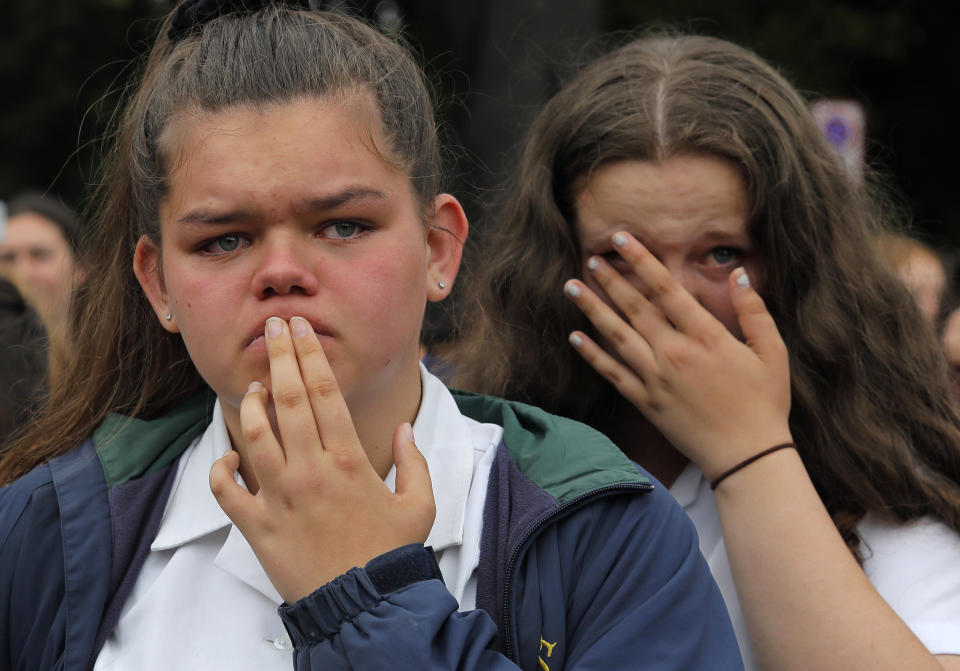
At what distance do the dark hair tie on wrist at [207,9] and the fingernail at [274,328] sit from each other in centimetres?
78

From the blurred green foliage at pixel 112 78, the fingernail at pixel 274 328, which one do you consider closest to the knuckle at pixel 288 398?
the fingernail at pixel 274 328

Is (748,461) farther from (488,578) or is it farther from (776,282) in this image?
(488,578)

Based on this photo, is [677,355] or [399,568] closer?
[399,568]

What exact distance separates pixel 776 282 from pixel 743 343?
190mm

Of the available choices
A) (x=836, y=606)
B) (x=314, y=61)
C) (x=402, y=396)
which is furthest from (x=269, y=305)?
(x=836, y=606)

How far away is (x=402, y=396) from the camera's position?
225 cm

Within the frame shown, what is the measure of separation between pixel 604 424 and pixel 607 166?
2.06ft

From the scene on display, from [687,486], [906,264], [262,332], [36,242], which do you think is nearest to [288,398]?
[262,332]

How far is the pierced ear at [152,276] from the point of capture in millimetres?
2303

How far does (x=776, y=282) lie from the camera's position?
2744mm

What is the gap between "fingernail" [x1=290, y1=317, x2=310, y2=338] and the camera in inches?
76.7

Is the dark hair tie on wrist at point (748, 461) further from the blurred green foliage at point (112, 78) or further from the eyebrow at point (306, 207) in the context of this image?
the blurred green foliage at point (112, 78)

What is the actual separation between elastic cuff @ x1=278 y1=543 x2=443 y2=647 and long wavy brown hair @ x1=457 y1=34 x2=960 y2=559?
110cm

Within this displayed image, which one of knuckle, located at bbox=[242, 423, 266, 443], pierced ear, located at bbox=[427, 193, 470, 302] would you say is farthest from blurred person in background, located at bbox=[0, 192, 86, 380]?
knuckle, located at bbox=[242, 423, 266, 443]
